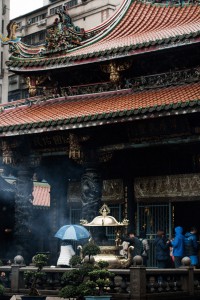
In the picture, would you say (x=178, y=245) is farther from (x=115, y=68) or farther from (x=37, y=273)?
(x=115, y=68)

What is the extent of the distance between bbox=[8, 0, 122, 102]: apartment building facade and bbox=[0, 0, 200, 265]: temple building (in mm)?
35249

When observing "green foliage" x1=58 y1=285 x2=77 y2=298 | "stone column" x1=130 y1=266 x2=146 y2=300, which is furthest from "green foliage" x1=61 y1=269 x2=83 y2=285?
"stone column" x1=130 y1=266 x2=146 y2=300

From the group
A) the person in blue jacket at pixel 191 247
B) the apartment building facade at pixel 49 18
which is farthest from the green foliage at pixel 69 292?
the apartment building facade at pixel 49 18

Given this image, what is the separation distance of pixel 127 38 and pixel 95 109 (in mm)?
4510

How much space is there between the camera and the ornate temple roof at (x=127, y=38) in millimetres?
19703

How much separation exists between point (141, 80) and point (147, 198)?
3821 mm

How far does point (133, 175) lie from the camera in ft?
68.8

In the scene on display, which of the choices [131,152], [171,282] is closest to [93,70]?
[131,152]

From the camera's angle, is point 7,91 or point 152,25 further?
point 7,91

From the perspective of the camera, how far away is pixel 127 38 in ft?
73.7

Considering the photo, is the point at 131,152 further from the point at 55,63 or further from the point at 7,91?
the point at 7,91

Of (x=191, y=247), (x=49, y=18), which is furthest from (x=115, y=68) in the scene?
(x=49, y=18)

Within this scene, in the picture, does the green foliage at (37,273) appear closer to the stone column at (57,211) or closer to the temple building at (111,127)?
the temple building at (111,127)

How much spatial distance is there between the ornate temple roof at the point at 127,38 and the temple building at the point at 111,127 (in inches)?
1.8
